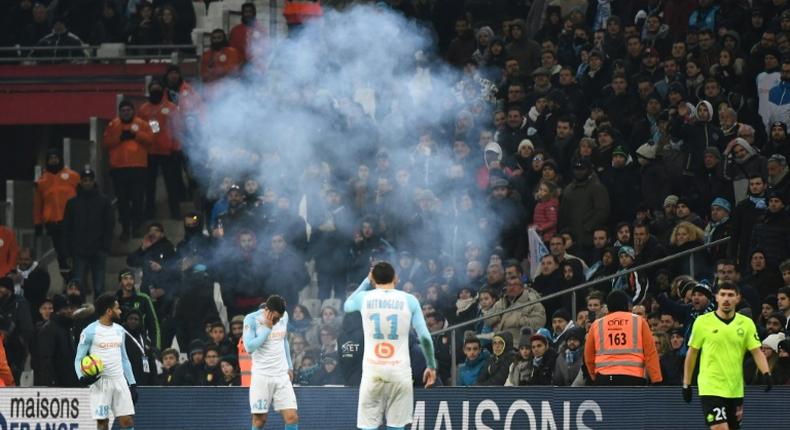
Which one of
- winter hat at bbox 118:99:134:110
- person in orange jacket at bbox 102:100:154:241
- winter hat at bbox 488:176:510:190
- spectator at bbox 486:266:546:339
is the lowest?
spectator at bbox 486:266:546:339

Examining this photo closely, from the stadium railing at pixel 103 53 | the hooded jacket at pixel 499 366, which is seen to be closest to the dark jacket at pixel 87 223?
the stadium railing at pixel 103 53

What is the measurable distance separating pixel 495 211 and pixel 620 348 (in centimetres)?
521

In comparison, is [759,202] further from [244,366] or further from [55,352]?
[55,352]

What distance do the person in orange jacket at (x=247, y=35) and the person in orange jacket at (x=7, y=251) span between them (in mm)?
4454

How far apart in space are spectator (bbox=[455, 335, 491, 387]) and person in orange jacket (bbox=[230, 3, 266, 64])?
8.13 metres

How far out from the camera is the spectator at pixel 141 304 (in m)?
24.0

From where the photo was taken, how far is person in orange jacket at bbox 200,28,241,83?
89.3 feet

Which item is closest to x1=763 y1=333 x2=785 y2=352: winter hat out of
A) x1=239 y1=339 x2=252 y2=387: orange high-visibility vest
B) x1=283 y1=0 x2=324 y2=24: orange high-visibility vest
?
x1=239 y1=339 x2=252 y2=387: orange high-visibility vest

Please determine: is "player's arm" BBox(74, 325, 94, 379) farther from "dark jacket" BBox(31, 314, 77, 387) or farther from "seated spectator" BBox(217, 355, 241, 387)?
"dark jacket" BBox(31, 314, 77, 387)

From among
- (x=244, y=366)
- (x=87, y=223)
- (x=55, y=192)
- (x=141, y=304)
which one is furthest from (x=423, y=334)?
(x=55, y=192)

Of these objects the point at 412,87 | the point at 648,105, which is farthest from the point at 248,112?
the point at 648,105

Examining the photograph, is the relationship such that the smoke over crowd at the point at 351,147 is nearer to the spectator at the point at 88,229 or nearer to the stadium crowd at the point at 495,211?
the stadium crowd at the point at 495,211

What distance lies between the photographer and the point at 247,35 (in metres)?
27.6

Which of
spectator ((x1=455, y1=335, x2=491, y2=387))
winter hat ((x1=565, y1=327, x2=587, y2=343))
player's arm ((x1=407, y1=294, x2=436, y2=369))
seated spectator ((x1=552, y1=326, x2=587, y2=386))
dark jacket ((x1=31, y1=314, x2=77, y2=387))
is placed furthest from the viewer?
dark jacket ((x1=31, y1=314, x2=77, y2=387))
